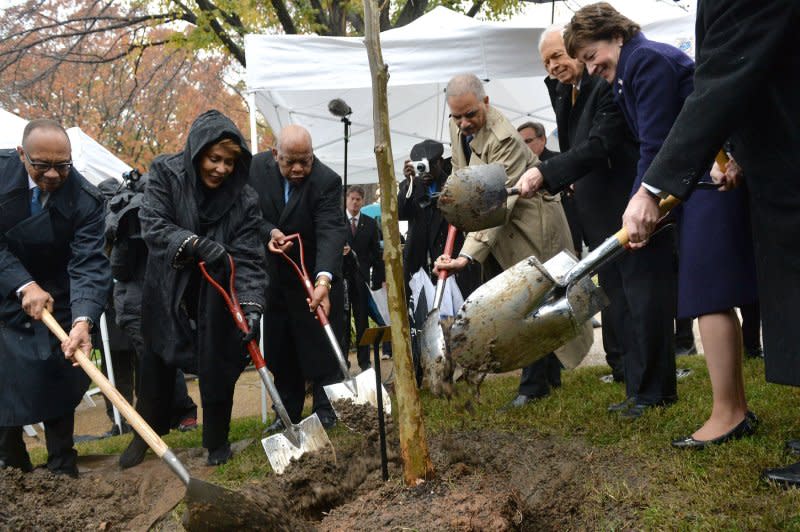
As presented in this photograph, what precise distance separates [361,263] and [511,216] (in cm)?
384

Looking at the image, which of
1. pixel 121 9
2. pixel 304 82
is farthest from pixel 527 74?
pixel 121 9

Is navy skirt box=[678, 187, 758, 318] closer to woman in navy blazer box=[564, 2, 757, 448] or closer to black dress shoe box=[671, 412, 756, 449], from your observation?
woman in navy blazer box=[564, 2, 757, 448]

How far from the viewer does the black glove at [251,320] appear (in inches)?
163

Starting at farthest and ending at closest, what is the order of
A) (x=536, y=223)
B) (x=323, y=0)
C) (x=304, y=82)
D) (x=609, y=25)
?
(x=323, y=0) < (x=304, y=82) < (x=536, y=223) < (x=609, y=25)

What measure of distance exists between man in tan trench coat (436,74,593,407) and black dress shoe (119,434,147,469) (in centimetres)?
215

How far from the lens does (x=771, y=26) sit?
2.32m

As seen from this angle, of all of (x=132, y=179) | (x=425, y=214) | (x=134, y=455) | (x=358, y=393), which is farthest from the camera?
(x=425, y=214)

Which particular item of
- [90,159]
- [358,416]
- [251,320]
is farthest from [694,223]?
[90,159]

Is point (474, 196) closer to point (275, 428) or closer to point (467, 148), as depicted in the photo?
point (467, 148)

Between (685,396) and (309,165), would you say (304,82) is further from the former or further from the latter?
(685,396)

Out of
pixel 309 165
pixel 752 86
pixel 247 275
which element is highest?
pixel 752 86

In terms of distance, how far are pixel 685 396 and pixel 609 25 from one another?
2008mm

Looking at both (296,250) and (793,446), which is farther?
(296,250)

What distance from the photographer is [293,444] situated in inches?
156
